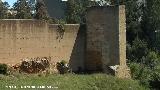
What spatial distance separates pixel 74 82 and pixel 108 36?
4213 mm

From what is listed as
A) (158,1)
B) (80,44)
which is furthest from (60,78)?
(158,1)

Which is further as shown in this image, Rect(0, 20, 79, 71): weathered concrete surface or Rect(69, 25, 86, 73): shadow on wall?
Rect(69, 25, 86, 73): shadow on wall

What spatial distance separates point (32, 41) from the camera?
2427 centimetres

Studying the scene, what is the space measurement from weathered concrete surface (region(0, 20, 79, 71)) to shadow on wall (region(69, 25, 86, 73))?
24 cm

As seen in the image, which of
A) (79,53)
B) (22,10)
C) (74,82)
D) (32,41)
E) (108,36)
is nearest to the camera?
(74,82)

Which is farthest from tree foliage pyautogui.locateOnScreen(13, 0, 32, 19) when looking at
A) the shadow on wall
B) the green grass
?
the green grass

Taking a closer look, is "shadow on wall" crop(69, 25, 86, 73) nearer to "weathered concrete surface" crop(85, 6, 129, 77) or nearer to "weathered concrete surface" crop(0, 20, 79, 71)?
"weathered concrete surface" crop(0, 20, 79, 71)

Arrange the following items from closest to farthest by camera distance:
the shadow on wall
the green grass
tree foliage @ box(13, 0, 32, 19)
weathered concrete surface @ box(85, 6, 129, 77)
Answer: the green grass → weathered concrete surface @ box(85, 6, 129, 77) → the shadow on wall → tree foliage @ box(13, 0, 32, 19)

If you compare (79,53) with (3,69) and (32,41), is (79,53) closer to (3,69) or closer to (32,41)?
(32,41)

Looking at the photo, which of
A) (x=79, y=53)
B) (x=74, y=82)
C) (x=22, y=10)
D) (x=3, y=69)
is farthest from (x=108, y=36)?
(x=22, y=10)

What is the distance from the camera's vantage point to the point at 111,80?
2325cm

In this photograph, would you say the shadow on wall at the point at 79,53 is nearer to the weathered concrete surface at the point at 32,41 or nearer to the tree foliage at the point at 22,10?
the weathered concrete surface at the point at 32,41

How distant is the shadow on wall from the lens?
2575 cm

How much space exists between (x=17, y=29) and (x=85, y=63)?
435 centimetres
